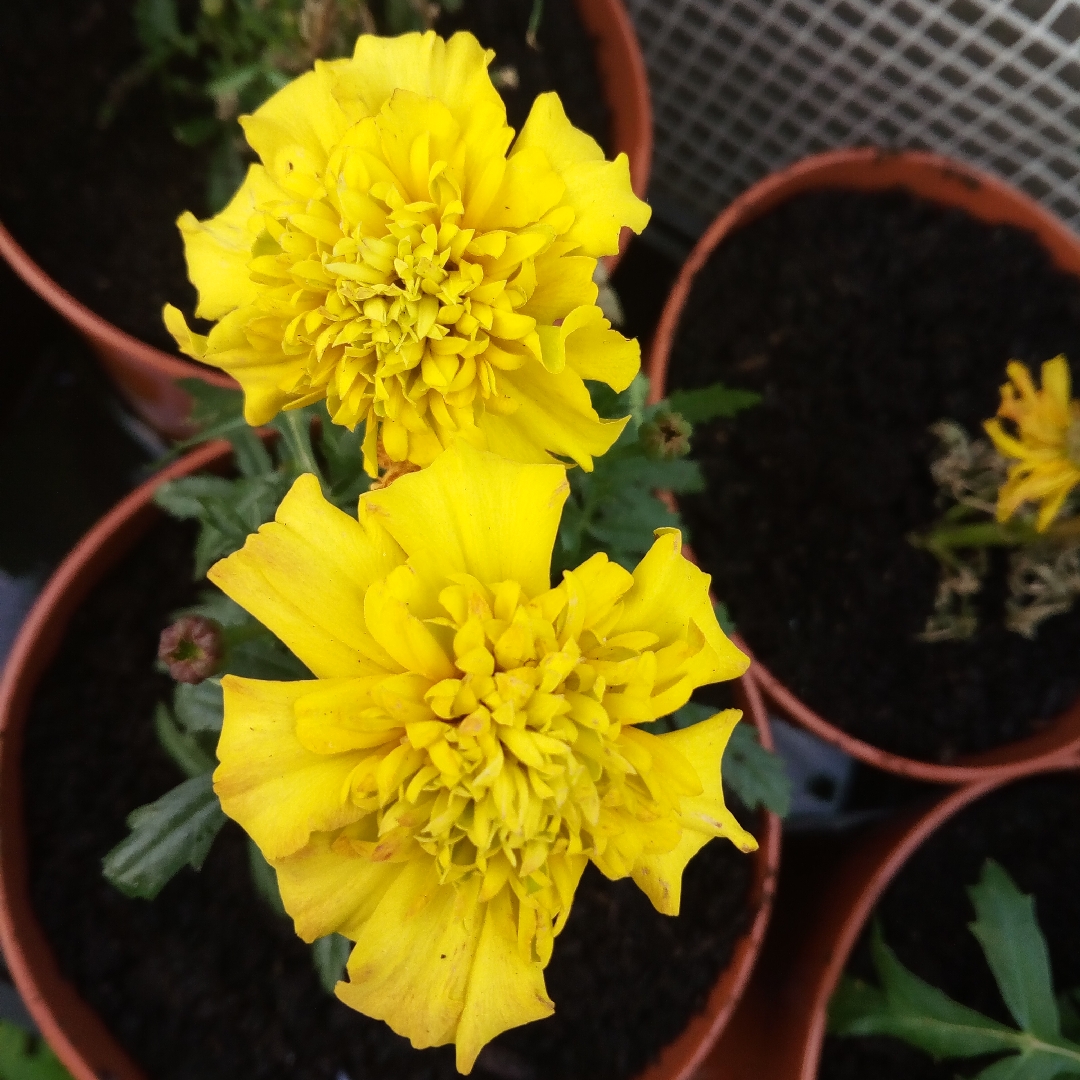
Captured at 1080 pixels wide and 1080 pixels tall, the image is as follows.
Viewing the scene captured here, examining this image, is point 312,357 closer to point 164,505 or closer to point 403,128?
point 403,128

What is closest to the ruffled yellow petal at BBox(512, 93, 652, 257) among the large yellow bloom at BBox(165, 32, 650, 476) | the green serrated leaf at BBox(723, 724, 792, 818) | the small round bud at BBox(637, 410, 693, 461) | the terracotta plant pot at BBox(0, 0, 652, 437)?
the large yellow bloom at BBox(165, 32, 650, 476)

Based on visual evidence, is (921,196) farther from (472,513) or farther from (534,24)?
(472,513)

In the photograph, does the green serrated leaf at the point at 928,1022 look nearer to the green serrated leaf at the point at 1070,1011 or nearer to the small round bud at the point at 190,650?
the green serrated leaf at the point at 1070,1011

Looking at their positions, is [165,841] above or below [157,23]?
below

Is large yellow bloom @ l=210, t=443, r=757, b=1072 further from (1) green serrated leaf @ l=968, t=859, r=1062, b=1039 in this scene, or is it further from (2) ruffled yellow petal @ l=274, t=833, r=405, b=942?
(1) green serrated leaf @ l=968, t=859, r=1062, b=1039

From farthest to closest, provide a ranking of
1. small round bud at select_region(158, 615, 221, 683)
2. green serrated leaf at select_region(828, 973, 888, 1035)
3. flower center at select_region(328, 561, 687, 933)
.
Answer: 1. green serrated leaf at select_region(828, 973, 888, 1035)
2. small round bud at select_region(158, 615, 221, 683)
3. flower center at select_region(328, 561, 687, 933)

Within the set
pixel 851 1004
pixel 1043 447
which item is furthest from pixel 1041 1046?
pixel 1043 447

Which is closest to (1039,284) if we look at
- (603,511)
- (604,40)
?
(604,40)
